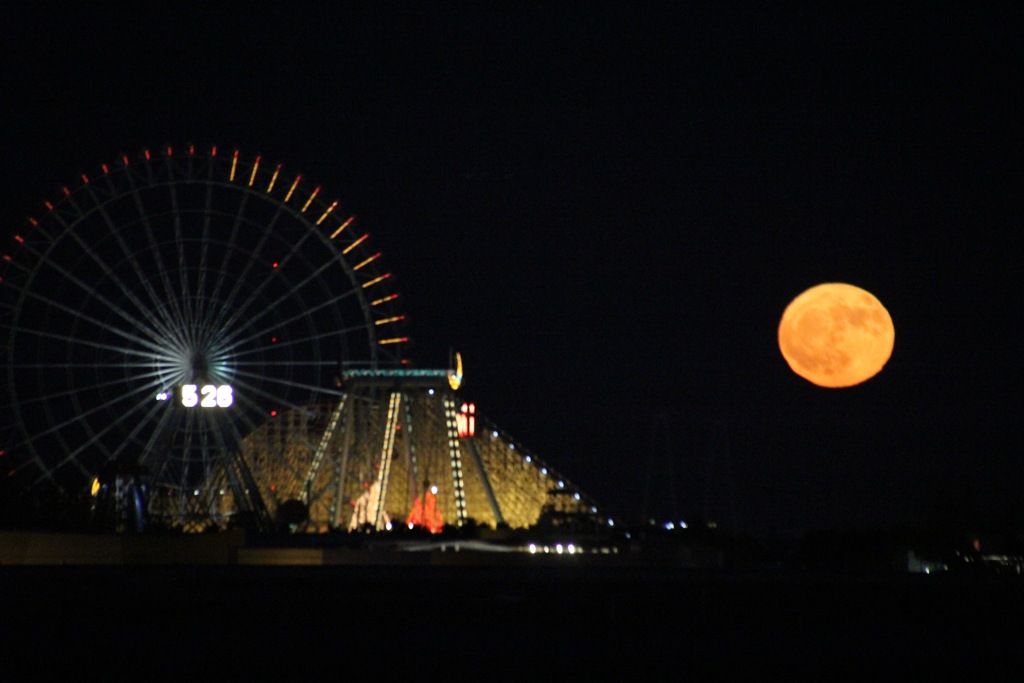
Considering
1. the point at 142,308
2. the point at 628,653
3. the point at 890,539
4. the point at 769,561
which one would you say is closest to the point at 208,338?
the point at 142,308

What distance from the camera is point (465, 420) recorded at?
94250 millimetres

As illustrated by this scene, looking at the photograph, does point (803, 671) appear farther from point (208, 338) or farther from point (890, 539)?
point (890, 539)

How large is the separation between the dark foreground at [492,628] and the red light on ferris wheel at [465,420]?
50.0 m

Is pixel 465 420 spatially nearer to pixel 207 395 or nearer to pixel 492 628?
pixel 207 395

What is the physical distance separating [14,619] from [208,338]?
129ft

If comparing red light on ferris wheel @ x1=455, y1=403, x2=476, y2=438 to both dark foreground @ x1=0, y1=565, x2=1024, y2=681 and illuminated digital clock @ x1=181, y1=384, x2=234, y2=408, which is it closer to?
illuminated digital clock @ x1=181, y1=384, x2=234, y2=408

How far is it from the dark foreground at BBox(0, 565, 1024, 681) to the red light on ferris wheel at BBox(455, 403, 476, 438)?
5000 centimetres

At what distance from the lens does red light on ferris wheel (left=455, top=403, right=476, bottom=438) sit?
94062 millimetres

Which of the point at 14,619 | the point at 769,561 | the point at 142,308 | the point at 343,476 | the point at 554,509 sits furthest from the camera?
the point at 554,509

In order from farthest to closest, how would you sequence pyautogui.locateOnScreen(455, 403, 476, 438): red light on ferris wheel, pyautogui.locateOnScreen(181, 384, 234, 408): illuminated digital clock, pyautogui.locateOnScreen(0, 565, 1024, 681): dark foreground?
pyautogui.locateOnScreen(455, 403, 476, 438): red light on ferris wheel < pyautogui.locateOnScreen(181, 384, 234, 408): illuminated digital clock < pyautogui.locateOnScreen(0, 565, 1024, 681): dark foreground

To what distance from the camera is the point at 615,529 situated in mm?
94188

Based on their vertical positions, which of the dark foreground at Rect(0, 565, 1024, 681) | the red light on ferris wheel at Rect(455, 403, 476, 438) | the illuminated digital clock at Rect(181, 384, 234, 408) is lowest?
the dark foreground at Rect(0, 565, 1024, 681)

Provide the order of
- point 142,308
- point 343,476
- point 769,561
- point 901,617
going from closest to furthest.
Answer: point 901,617 → point 142,308 → point 769,561 → point 343,476

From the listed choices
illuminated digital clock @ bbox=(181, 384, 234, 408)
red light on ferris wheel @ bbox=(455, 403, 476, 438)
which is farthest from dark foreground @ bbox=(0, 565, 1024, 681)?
red light on ferris wheel @ bbox=(455, 403, 476, 438)
